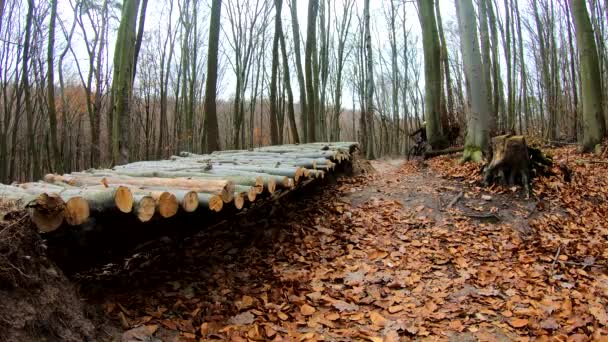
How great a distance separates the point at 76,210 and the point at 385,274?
287 cm

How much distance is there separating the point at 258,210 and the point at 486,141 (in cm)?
440

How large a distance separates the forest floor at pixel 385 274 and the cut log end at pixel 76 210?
799mm

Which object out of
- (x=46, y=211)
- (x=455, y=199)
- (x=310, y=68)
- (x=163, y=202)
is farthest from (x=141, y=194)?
(x=310, y=68)

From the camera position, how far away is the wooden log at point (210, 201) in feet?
9.88

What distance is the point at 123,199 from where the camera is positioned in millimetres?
2451

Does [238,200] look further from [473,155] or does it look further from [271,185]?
[473,155]

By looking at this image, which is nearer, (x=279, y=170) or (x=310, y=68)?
(x=279, y=170)

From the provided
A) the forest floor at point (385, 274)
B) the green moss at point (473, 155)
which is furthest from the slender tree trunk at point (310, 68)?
the forest floor at point (385, 274)

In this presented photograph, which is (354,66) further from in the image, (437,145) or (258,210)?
(258,210)

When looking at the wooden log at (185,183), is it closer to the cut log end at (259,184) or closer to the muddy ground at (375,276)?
the cut log end at (259,184)

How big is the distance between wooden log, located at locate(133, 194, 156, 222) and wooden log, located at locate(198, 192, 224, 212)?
0.47m

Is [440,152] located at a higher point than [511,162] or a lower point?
higher

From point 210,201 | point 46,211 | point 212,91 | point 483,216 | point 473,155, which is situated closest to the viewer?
point 46,211

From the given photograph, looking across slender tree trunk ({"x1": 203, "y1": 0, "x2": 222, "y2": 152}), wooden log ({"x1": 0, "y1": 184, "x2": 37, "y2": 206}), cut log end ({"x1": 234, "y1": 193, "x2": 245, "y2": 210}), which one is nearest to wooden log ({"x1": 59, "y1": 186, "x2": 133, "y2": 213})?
wooden log ({"x1": 0, "y1": 184, "x2": 37, "y2": 206})
